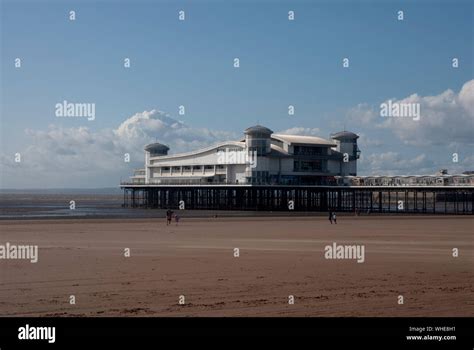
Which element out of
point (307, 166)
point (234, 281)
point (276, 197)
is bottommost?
point (234, 281)

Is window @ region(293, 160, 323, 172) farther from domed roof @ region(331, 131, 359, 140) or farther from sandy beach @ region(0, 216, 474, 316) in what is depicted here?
sandy beach @ region(0, 216, 474, 316)

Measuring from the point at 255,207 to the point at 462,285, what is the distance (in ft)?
194

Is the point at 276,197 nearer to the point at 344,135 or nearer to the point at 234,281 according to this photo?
the point at 344,135

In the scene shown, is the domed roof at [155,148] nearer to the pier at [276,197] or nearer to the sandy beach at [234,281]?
the pier at [276,197]

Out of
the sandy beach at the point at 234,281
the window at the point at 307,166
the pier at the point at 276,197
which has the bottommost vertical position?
the sandy beach at the point at 234,281

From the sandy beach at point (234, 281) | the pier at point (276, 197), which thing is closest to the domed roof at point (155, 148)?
the pier at point (276, 197)

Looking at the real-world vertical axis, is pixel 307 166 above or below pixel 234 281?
above

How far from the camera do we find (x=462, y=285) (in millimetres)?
14375

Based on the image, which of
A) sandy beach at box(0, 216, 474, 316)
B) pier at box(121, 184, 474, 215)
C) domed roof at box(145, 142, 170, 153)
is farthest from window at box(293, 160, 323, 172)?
sandy beach at box(0, 216, 474, 316)

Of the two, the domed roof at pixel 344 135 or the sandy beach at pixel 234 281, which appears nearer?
the sandy beach at pixel 234 281

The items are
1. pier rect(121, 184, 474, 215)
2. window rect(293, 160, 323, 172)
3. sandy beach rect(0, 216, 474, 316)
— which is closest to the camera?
sandy beach rect(0, 216, 474, 316)

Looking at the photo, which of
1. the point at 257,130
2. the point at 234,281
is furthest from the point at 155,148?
the point at 234,281
